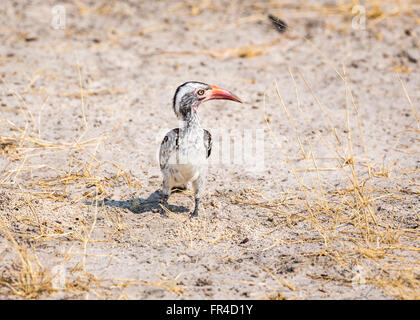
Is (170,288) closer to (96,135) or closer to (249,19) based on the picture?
(96,135)

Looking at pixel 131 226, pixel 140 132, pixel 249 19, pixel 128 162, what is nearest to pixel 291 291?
pixel 131 226

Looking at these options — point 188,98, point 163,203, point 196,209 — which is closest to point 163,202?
point 163,203

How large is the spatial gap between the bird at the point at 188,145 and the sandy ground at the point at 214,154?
319 mm

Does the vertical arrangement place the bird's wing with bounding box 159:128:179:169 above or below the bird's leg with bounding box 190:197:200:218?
above

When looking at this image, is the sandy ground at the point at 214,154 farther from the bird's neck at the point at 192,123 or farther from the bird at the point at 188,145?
the bird's neck at the point at 192,123

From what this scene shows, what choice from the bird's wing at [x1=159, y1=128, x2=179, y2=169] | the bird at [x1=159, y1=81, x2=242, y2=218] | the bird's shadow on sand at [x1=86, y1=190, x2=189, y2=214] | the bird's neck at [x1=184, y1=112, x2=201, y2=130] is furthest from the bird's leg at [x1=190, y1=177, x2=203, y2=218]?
the bird's neck at [x1=184, y1=112, x2=201, y2=130]

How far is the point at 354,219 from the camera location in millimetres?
4223

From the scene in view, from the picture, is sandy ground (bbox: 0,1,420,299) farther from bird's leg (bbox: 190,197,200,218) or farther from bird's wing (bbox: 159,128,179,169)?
bird's wing (bbox: 159,128,179,169)

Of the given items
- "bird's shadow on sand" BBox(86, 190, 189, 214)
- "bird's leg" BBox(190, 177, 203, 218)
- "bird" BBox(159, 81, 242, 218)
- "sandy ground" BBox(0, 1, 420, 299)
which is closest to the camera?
"sandy ground" BBox(0, 1, 420, 299)

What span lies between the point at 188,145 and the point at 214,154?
1.25 m

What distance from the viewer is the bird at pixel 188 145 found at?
4227mm

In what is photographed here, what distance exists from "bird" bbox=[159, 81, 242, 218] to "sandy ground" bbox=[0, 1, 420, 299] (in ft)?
1.05

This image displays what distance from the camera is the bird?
423cm

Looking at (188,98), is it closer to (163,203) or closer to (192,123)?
(192,123)
